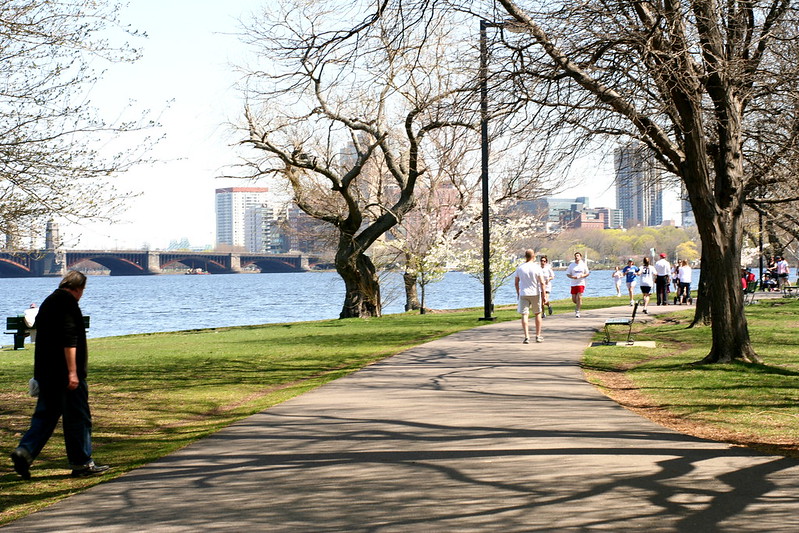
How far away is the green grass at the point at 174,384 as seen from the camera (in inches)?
328

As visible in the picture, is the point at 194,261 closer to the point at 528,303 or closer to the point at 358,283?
the point at 358,283

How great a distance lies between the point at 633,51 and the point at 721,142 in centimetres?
230

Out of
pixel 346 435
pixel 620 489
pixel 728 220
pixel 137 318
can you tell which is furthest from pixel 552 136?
pixel 137 318

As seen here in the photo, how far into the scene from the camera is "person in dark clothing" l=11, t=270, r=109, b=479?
→ 7.66 metres

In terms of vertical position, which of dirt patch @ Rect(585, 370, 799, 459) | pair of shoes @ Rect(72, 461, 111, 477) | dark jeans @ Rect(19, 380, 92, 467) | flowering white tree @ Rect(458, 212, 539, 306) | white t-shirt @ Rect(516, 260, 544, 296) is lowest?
pair of shoes @ Rect(72, 461, 111, 477)

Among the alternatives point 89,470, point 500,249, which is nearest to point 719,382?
point 89,470

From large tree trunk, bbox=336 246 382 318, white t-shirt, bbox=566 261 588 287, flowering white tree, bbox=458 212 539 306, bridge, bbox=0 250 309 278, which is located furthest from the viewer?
bridge, bbox=0 250 309 278

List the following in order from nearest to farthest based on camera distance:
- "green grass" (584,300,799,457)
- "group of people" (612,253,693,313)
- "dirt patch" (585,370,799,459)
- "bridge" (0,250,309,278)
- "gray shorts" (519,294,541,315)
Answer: "dirt patch" (585,370,799,459)
"green grass" (584,300,799,457)
"gray shorts" (519,294,541,315)
"group of people" (612,253,693,313)
"bridge" (0,250,309,278)

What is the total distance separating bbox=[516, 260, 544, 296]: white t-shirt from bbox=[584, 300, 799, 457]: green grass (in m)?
1.71

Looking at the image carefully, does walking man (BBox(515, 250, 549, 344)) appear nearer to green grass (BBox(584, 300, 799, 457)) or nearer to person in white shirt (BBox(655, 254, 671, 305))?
green grass (BBox(584, 300, 799, 457))

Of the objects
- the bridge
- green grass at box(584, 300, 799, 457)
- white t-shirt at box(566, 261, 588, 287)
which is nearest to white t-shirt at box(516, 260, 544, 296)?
green grass at box(584, 300, 799, 457)

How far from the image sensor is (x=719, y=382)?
12172mm

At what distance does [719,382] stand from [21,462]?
8.75 metres

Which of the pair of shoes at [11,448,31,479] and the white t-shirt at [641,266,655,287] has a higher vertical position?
A: the white t-shirt at [641,266,655,287]
